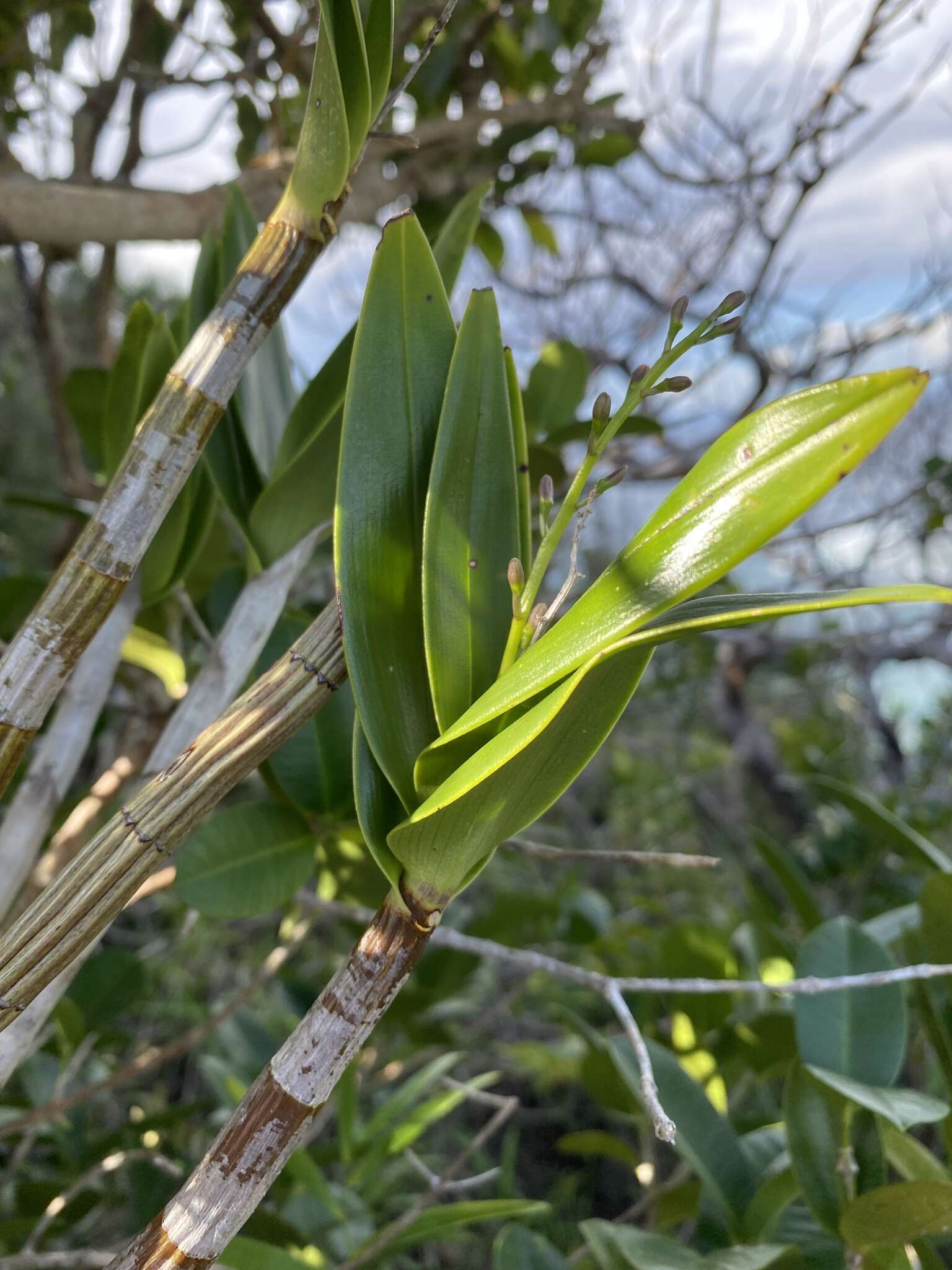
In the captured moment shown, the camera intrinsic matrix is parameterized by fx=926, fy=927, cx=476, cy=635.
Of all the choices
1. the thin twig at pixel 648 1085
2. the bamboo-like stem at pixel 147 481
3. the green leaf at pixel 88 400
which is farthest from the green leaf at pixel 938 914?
the green leaf at pixel 88 400

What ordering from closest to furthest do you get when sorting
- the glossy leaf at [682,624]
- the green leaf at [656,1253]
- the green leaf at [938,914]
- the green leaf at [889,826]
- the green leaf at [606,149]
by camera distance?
1. the glossy leaf at [682,624]
2. the green leaf at [656,1253]
3. the green leaf at [938,914]
4. the green leaf at [889,826]
5. the green leaf at [606,149]

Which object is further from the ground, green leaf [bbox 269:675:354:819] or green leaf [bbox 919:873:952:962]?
green leaf [bbox 269:675:354:819]

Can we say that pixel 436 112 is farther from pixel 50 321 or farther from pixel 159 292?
pixel 159 292

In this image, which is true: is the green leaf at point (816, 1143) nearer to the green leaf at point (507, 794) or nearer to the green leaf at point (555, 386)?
the green leaf at point (507, 794)

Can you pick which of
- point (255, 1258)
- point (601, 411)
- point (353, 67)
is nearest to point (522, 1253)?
point (255, 1258)

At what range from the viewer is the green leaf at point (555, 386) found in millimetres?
837

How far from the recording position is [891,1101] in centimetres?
47

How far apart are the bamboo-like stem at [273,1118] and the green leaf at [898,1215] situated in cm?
31

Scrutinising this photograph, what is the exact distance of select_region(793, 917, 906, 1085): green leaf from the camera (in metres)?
0.53

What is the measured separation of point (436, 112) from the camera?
116 centimetres

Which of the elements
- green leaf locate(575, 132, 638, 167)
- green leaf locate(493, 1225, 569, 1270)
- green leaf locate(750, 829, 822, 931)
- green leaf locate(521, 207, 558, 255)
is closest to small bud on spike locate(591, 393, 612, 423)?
green leaf locate(493, 1225, 569, 1270)

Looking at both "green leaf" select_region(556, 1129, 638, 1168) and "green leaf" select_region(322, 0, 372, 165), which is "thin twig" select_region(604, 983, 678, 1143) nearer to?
"green leaf" select_region(322, 0, 372, 165)

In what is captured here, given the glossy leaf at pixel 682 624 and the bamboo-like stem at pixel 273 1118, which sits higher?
the glossy leaf at pixel 682 624

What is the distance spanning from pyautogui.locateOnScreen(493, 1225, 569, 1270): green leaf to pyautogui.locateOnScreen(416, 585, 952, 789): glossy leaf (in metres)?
0.35
